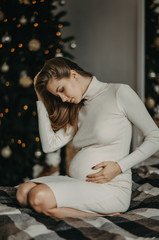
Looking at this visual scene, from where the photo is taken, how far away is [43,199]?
4.30ft

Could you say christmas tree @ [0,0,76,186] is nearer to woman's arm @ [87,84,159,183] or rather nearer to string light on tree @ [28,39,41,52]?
string light on tree @ [28,39,41,52]

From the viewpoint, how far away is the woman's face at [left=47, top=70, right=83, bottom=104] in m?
1.59

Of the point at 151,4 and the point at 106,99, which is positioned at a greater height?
the point at 151,4

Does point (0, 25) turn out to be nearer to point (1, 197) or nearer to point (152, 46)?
point (152, 46)

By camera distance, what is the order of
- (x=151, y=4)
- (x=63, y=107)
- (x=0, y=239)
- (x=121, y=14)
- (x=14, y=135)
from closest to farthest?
(x=0, y=239)
(x=63, y=107)
(x=14, y=135)
(x=151, y=4)
(x=121, y=14)

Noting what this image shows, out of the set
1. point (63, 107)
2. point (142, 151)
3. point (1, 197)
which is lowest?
point (1, 197)

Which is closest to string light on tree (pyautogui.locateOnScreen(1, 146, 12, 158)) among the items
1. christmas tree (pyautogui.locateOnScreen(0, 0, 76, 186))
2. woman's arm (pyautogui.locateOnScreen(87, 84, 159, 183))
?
christmas tree (pyautogui.locateOnScreen(0, 0, 76, 186))

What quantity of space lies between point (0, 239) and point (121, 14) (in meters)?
3.10

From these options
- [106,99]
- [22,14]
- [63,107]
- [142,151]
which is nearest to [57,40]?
[22,14]

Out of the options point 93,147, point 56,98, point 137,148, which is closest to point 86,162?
point 93,147

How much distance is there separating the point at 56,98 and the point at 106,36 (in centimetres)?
221

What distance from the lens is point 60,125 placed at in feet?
6.00

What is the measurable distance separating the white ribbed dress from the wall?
1.95m

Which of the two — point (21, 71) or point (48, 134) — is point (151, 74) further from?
point (48, 134)
